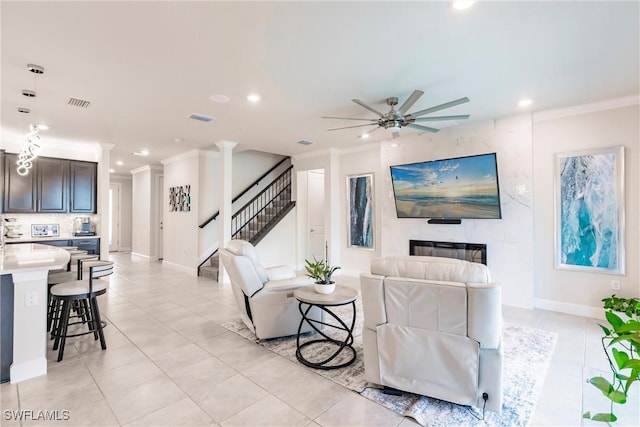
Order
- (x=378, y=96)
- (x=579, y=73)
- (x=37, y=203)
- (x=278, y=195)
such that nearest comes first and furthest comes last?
(x=579, y=73) < (x=378, y=96) < (x=37, y=203) < (x=278, y=195)

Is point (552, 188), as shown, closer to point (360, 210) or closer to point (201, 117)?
point (360, 210)

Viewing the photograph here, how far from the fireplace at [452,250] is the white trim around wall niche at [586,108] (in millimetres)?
2020

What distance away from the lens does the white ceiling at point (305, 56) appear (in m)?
2.33

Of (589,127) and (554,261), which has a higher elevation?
(589,127)

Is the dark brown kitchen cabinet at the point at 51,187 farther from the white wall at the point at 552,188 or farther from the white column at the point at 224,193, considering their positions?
the white wall at the point at 552,188

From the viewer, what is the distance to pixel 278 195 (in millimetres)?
8398

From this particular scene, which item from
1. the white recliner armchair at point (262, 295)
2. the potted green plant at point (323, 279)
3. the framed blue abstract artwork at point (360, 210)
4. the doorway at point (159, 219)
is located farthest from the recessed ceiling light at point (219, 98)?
the doorway at point (159, 219)

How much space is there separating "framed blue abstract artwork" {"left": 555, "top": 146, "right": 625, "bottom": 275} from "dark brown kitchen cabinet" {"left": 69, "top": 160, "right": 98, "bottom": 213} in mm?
8171

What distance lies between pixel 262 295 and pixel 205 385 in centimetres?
98

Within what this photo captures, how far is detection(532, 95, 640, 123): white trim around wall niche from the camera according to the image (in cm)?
391

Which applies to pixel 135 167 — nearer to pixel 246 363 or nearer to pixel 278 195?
pixel 278 195

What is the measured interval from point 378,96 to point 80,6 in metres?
2.90

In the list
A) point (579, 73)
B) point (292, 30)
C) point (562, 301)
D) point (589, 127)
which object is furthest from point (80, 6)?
point (562, 301)

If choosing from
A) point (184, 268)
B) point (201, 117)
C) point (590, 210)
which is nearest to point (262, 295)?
point (201, 117)
